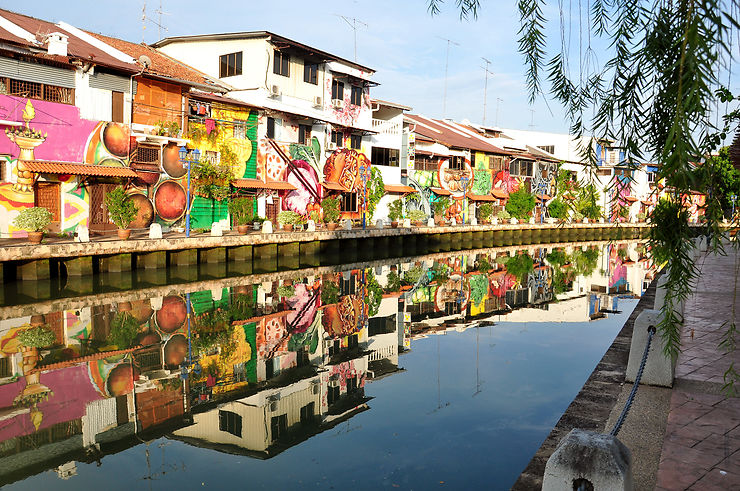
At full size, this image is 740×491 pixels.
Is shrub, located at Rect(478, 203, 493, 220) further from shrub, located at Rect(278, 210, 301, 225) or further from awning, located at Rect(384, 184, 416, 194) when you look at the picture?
shrub, located at Rect(278, 210, 301, 225)

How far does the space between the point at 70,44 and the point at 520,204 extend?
123 feet

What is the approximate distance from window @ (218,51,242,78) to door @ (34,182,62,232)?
1248 cm

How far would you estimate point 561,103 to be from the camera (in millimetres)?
3549

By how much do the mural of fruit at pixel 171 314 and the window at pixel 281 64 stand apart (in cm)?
1740

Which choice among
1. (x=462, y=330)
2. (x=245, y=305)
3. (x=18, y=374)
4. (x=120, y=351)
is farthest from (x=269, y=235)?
(x=18, y=374)

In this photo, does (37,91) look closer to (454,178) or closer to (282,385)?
(282,385)

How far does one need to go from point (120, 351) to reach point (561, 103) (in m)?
10.9

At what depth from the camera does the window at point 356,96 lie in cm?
3728

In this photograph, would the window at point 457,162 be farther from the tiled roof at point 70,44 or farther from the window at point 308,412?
the window at point 308,412

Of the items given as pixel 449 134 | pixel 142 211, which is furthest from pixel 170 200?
pixel 449 134

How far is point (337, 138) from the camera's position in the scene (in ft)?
120

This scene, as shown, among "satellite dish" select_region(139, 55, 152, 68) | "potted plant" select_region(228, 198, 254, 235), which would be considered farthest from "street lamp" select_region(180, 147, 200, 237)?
"satellite dish" select_region(139, 55, 152, 68)

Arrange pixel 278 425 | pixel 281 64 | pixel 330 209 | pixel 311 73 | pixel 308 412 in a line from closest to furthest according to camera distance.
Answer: pixel 278 425, pixel 308 412, pixel 281 64, pixel 330 209, pixel 311 73

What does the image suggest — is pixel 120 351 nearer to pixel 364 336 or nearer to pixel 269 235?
pixel 364 336
